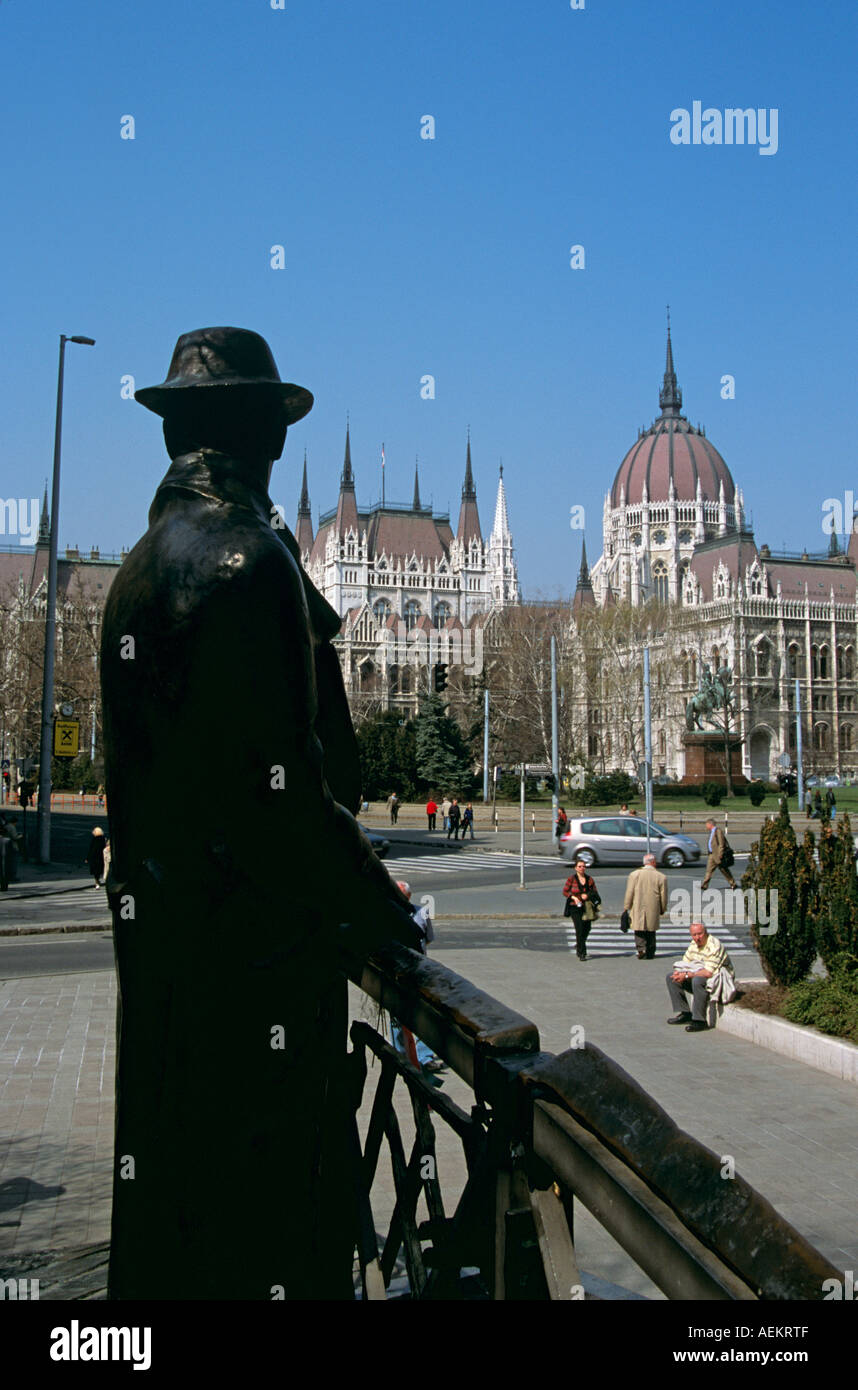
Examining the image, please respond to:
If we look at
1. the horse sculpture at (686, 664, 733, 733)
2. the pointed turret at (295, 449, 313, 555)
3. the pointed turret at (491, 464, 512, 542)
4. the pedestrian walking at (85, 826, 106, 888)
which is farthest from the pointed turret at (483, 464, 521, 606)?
the pedestrian walking at (85, 826, 106, 888)

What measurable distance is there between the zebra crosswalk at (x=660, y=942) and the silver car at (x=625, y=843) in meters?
10.9

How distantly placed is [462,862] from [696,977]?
22347 millimetres

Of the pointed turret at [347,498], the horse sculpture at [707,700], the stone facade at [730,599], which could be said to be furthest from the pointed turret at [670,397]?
the horse sculpture at [707,700]

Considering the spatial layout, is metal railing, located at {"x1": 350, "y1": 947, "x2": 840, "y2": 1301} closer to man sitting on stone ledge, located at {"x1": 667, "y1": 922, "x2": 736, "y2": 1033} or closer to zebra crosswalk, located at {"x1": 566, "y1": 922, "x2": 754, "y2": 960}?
man sitting on stone ledge, located at {"x1": 667, "y1": 922, "x2": 736, "y2": 1033}

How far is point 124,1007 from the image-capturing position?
2543mm

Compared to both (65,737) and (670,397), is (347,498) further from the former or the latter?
(65,737)

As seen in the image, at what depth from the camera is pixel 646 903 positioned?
17125mm

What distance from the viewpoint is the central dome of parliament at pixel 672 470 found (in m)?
149

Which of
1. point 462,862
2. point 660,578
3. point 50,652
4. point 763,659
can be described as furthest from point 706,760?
point 660,578

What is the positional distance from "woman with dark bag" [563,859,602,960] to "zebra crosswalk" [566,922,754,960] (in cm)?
118

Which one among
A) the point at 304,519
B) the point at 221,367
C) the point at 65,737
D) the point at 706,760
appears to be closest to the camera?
the point at 221,367

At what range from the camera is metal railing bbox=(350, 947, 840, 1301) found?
140 cm

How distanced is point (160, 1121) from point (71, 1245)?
4047 millimetres
